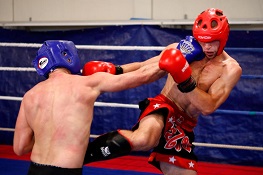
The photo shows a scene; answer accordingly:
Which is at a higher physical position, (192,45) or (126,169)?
(192,45)

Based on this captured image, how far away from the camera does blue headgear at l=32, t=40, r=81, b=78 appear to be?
2.05 m

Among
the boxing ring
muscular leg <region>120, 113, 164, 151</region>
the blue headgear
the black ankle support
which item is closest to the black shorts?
the black ankle support

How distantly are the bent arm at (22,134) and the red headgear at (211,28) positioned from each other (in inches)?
37.1

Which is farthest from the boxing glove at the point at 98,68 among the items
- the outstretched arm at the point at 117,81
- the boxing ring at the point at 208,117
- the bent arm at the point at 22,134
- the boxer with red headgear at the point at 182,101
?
Answer: the boxing ring at the point at 208,117

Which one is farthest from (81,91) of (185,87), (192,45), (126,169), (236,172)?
(236,172)

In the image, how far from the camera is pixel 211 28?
2180 millimetres

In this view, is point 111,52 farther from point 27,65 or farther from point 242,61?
point 242,61

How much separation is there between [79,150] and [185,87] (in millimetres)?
572

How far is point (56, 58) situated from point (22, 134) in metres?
0.40

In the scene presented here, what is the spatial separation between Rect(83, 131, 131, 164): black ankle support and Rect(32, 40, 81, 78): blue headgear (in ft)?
1.21

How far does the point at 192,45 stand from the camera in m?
2.22

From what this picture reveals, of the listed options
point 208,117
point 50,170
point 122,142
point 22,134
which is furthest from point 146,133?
point 208,117

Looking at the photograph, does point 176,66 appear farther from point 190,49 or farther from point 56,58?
point 56,58

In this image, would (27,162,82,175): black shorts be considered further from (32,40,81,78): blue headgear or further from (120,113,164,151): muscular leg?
(32,40,81,78): blue headgear
